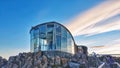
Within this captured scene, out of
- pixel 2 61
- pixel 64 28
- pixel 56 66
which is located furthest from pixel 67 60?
pixel 2 61

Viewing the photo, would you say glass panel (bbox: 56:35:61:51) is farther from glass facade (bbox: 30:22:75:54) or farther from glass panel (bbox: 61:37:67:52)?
glass panel (bbox: 61:37:67:52)

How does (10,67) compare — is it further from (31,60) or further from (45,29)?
(45,29)

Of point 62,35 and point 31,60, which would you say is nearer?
point 31,60

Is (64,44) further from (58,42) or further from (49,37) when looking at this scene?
(49,37)

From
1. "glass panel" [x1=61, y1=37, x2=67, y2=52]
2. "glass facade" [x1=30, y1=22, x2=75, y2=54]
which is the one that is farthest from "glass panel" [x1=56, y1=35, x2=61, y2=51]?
"glass panel" [x1=61, y1=37, x2=67, y2=52]

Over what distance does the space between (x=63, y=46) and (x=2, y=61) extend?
45.4 ft

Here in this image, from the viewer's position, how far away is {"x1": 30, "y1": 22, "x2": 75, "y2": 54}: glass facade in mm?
54219

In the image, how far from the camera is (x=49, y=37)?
54250 millimetres

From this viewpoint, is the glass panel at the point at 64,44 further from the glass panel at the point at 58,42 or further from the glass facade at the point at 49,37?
the glass panel at the point at 58,42

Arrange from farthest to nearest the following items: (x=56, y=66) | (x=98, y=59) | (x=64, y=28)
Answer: (x=64, y=28) < (x=98, y=59) < (x=56, y=66)

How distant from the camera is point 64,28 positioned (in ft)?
189

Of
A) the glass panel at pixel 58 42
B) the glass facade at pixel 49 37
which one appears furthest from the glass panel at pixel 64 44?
the glass panel at pixel 58 42

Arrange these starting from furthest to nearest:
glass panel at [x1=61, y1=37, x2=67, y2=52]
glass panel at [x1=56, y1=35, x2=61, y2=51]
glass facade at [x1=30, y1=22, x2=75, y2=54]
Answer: glass panel at [x1=61, y1=37, x2=67, y2=52] → glass panel at [x1=56, y1=35, x2=61, y2=51] → glass facade at [x1=30, y1=22, x2=75, y2=54]

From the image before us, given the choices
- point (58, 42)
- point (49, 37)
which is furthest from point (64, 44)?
point (49, 37)
